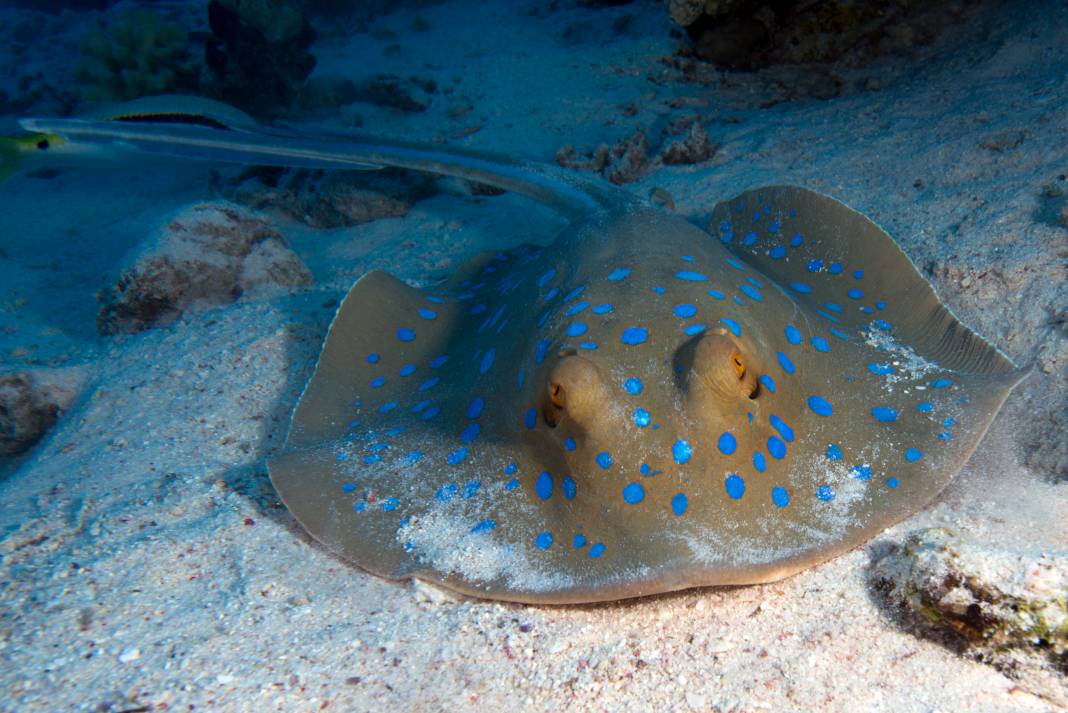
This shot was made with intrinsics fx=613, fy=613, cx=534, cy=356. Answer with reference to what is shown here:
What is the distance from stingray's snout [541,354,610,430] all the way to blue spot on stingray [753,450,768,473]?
2.00 feet

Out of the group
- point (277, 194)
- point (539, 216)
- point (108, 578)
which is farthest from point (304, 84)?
point (108, 578)

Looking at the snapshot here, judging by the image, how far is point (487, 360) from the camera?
11.3 feet

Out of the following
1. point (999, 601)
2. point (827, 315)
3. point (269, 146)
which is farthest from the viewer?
point (269, 146)

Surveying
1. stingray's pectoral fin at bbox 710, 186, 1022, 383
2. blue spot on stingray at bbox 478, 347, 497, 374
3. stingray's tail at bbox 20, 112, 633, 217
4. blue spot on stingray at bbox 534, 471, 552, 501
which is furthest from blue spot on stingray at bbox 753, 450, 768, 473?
stingray's tail at bbox 20, 112, 633, 217

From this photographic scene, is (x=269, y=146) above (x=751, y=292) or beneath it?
beneath

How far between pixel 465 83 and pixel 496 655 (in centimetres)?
1044

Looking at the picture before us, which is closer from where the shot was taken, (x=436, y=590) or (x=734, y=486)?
(x=734, y=486)

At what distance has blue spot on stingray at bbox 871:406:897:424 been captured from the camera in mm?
2742

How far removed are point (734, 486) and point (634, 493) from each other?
0.38 metres

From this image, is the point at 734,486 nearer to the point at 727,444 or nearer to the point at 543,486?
the point at 727,444

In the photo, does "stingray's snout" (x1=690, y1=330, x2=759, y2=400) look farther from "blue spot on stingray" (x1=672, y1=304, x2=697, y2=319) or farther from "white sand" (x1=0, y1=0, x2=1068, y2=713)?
"white sand" (x1=0, y1=0, x2=1068, y2=713)

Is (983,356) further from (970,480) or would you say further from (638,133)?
(638,133)

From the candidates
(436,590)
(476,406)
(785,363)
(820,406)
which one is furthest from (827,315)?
(436,590)

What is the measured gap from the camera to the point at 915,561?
230 cm
